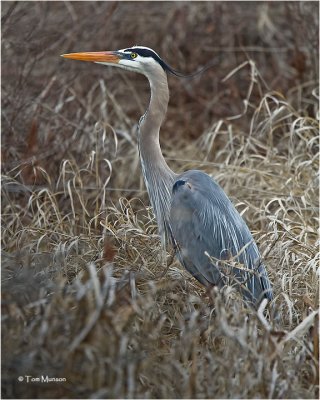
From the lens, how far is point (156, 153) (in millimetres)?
3555

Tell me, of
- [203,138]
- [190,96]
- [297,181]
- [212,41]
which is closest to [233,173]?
[297,181]

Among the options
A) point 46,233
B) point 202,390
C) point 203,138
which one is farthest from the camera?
point 203,138

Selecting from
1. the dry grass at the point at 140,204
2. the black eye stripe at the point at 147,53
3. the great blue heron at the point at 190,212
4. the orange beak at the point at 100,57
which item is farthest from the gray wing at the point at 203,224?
the orange beak at the point at 100,57

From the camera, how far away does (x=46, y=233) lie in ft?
11.2

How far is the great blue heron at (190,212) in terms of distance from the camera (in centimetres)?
326

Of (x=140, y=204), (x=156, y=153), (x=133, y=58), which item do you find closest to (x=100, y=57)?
(x=133, y=58)

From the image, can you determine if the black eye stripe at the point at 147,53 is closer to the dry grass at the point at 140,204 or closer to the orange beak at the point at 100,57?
the orange beak at the point at 100,57

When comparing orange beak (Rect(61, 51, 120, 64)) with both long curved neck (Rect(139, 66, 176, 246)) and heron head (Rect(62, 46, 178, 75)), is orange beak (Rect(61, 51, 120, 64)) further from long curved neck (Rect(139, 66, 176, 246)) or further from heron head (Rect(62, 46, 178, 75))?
long curved neck (Rect(139, 66, 176, 246))

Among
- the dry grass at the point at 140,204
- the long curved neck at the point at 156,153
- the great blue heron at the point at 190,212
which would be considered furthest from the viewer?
the long curved neck at the point at 156,153

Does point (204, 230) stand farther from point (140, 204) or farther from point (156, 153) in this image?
point (140, 204)

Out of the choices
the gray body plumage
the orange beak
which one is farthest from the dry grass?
the orange beak

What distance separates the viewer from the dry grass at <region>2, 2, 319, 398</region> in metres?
2.27

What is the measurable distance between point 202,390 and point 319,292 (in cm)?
85

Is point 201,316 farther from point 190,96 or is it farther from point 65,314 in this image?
point 190,96
